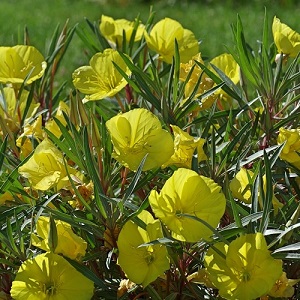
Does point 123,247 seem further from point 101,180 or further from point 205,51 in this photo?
point 205,51

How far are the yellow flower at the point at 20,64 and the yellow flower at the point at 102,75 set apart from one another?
0.46 feet

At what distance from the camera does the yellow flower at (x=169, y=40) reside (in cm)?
204

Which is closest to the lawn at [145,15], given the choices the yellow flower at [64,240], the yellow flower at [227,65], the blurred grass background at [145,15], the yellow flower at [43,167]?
the blurred grass background at [145,15]

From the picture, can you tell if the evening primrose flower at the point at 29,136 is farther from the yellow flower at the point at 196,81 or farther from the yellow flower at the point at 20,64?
the yellow flower at the point at 196,81

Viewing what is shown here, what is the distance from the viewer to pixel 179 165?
161cm

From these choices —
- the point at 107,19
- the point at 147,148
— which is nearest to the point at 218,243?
the point at 147,148

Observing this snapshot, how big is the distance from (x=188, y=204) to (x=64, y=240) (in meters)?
0.25

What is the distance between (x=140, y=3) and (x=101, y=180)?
7421 millimetres

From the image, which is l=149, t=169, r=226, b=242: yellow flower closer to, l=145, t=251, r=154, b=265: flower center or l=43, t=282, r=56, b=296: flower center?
l=145, t=251, r=154, b=265: flower center

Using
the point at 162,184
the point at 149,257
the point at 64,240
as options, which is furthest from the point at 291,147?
the point at 64,240

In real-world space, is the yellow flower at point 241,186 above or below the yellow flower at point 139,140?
below

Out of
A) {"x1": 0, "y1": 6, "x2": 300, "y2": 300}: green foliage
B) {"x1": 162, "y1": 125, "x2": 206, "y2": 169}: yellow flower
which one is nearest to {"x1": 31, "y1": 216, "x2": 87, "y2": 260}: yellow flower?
{"x1": 0, "y1": 6, "x2": 300, "y2": 300}: green foliage

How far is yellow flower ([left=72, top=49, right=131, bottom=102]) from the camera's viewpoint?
6.11 ft

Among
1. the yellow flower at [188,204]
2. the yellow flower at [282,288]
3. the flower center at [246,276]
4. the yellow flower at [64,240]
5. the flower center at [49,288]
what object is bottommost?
the flower center at [49,288]
